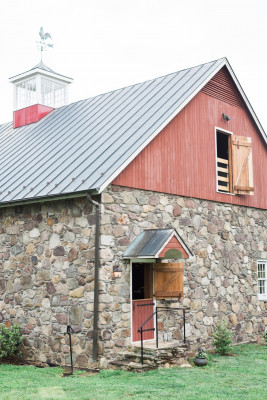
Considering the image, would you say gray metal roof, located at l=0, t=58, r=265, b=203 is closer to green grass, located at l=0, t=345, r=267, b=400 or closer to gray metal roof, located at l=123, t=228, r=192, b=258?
gray metal roof, located at l=123, t=228, r=192, b=258

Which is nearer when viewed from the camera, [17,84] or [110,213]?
[110,213]

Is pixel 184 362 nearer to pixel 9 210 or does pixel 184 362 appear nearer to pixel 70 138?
pixel 9 210

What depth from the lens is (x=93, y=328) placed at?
11.7 metres

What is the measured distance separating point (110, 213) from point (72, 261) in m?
1.39

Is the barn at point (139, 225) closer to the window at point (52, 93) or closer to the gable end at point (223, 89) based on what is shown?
the gable end at point (223, 89)

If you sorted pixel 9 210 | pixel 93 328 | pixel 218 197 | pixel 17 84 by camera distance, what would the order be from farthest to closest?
1. pixel 17 84
2. pixel 218 197
3. pixel 9 210
4. pixel 93 328

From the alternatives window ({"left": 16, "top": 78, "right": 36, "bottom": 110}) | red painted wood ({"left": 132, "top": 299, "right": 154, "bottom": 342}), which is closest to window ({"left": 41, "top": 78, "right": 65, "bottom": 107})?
window ({"left": 16, "top": 78, "right": 36, "bottom": 110})

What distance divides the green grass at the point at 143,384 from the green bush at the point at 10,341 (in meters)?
0.73

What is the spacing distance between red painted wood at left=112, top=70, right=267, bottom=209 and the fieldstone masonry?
0.30 m

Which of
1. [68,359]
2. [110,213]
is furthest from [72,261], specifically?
[68,359]

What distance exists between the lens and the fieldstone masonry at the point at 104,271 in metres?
12.0

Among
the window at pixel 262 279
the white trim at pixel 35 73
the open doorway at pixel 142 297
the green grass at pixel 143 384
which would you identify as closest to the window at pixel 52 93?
the white trim at pixel 35 73

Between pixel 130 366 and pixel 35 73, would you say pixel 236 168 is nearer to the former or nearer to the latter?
pixel 130 366

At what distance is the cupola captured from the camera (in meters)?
20.5
